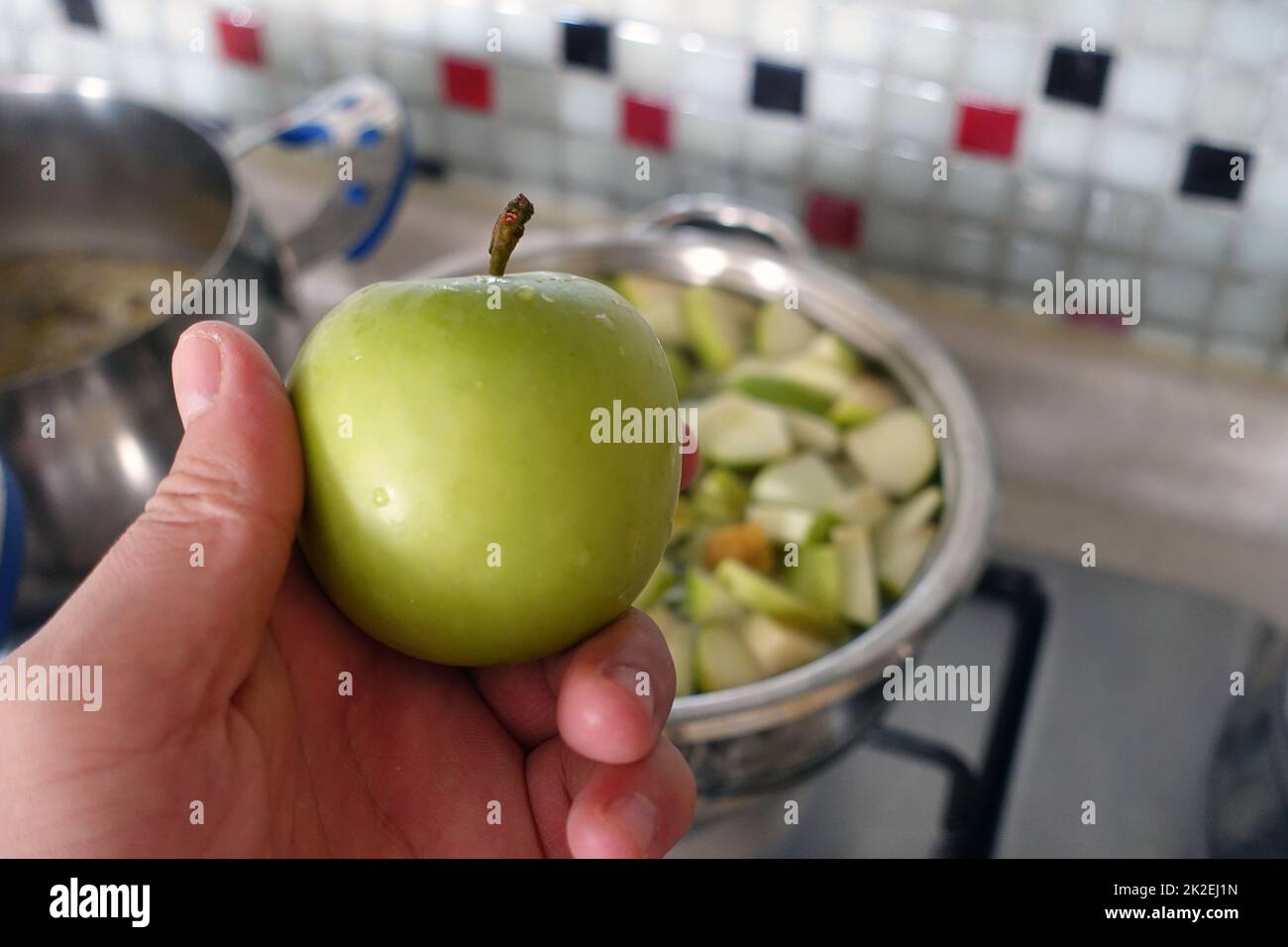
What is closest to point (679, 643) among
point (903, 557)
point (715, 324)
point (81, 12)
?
point (903, 557)

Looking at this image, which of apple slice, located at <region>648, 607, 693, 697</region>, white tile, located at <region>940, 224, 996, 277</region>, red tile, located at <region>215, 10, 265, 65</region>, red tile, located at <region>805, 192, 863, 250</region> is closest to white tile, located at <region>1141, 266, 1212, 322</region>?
white tile, located at <region>940, 224, 996, 277</region>

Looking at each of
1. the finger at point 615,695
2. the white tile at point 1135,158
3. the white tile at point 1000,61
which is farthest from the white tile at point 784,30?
the finger at point 615,695

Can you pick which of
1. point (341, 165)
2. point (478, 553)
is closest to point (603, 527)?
point (478, 553)

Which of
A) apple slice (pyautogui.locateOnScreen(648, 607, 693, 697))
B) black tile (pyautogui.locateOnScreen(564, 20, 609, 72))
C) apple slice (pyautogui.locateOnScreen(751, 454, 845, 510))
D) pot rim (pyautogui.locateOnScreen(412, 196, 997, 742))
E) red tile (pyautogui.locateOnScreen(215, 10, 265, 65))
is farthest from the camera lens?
red tile (pyautogui.locateOnScreen(215, 10, 265, 65))

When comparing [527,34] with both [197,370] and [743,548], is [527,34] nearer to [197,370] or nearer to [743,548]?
[743,548]

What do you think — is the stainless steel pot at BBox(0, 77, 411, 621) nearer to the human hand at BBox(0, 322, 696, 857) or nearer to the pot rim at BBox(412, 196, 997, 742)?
the pot rim at BBox(412, 196, 997, 742)
